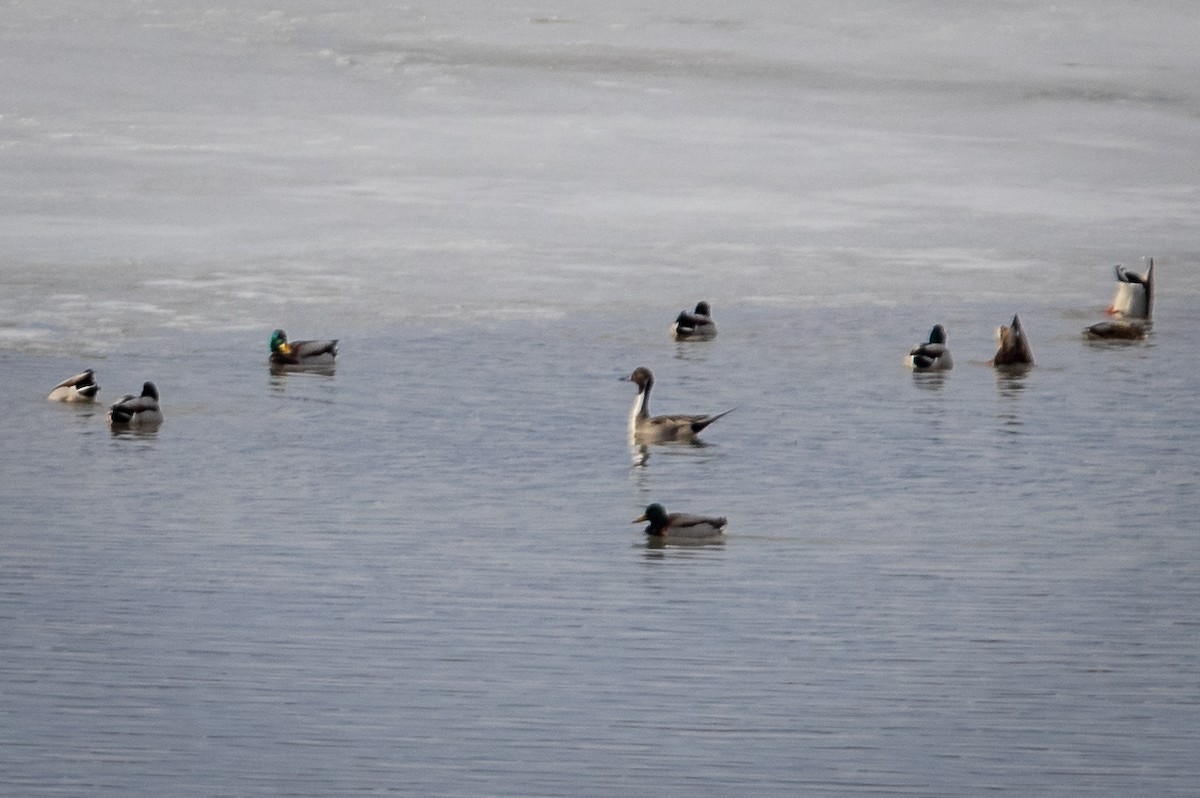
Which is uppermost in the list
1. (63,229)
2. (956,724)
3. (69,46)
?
(69,46)

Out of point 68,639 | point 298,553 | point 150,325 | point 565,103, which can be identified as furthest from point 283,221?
point 68,639

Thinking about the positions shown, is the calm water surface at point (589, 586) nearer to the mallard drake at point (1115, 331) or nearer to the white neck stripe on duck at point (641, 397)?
the white neck stripe on duck at point (641, 397)

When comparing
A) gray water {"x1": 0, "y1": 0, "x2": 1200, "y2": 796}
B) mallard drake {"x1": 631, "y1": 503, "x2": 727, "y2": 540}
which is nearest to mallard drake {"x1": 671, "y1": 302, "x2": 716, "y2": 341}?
gray water {"x1": 0, "y1": 0, "x2": 1200, "y2": 796}

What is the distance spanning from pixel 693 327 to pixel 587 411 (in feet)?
7.95

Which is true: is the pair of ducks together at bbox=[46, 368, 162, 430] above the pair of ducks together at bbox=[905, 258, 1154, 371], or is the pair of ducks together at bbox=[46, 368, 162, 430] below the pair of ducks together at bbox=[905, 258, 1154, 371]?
below

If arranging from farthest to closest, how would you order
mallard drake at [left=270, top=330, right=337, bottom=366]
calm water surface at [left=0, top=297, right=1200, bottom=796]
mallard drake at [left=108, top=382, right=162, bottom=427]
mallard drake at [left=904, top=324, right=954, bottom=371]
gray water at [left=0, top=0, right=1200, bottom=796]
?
mallard drake at [left=904, top=324, right=954, bottom=371], mallard drake at [left=270, top=330, right=337, bottom=366], mallard drake at [left=108, top=382, right=162, bottom=427], gray water at [left=0, top=0, right=1200, bottom=796], calm water surface at [left=0, top=297, right=1200, bottom=796]

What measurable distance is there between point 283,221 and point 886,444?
28.1 feet

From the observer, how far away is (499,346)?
14672 mm

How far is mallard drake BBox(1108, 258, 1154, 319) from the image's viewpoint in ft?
52.2

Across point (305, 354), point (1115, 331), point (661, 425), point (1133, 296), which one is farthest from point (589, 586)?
point (1133, 296)

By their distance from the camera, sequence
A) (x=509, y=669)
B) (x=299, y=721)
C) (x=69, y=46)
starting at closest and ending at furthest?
(x=299, y=721), (x=509, y=669), (x=69, y=46)

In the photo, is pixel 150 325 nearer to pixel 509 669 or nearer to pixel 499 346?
pixel 499 346

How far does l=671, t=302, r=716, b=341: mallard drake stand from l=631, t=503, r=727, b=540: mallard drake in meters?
5.40

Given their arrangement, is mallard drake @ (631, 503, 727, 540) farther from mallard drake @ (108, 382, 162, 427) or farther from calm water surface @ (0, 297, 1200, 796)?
mallard drake @ (108, 382, 162, 427)
